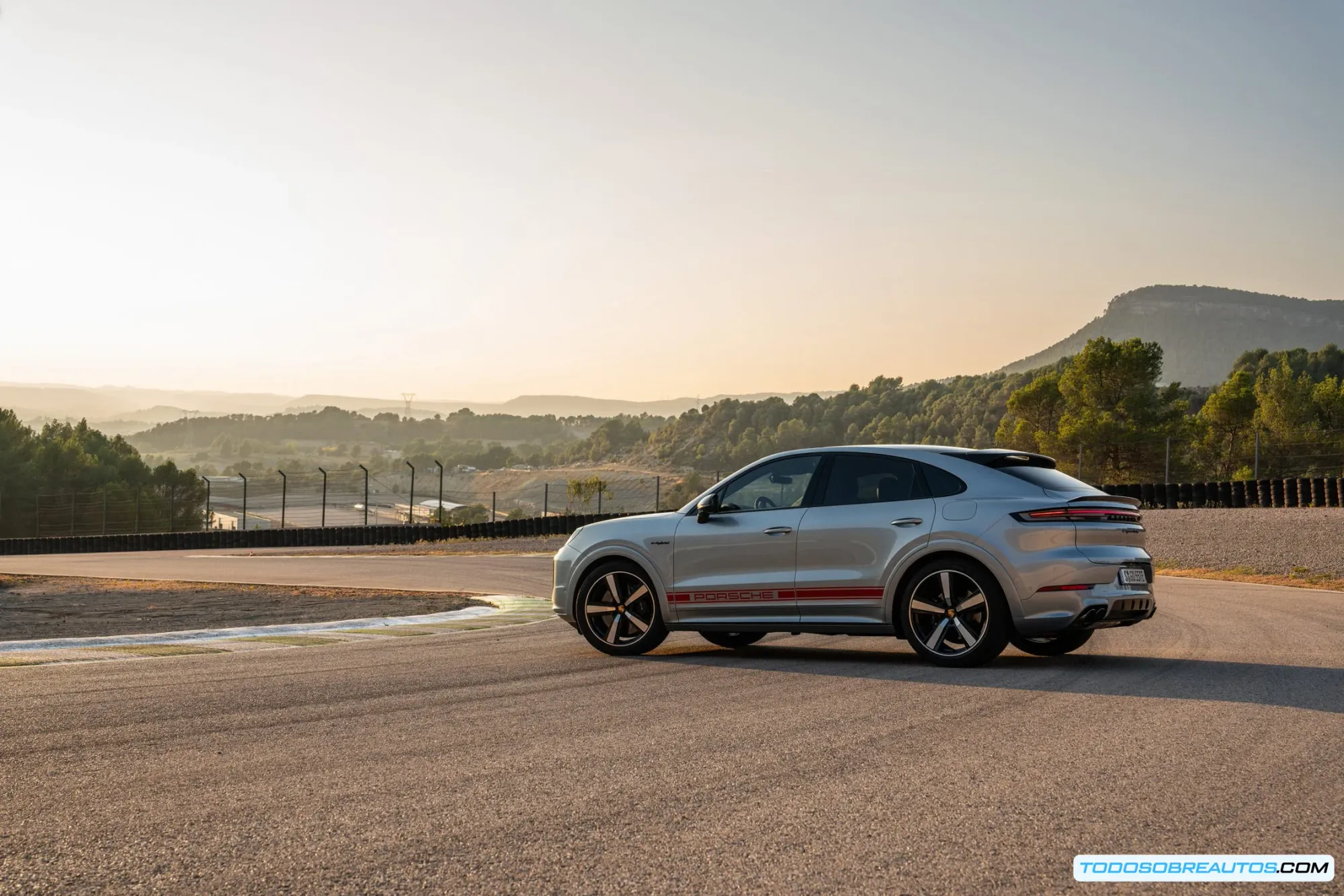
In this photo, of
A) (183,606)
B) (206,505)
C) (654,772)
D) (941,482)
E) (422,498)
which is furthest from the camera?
(422,498)

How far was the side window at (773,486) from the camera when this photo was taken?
10039 millimetres

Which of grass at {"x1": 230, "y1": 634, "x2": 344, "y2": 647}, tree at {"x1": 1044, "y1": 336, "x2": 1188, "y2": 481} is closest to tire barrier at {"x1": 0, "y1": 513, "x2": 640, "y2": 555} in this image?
grass at {"x1": 230, "y1": 634, "x2": 344, "y2": 647}

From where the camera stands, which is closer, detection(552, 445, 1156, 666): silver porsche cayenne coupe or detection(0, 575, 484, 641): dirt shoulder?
detection(552, 445, 1156, 666): silver porsche cayenne coupe

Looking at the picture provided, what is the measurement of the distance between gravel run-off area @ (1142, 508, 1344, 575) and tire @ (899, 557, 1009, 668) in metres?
16.4

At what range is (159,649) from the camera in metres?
10.7

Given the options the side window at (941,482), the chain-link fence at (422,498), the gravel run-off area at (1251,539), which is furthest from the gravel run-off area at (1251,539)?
the chain-link fence at (422,498)

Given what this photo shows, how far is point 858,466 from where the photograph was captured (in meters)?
9.88

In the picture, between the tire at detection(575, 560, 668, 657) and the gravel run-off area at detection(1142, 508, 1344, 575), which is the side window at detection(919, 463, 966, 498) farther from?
the gravel run-off area at detection(1142, 508, 1344, 575)

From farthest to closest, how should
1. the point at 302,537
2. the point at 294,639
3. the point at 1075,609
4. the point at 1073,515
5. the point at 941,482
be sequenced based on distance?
the point at 302,537
the point at 294,639
the point at 941,482
the point at 1073,515
the point at 1075,609

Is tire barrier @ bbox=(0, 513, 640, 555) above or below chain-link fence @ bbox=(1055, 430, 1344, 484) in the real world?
below

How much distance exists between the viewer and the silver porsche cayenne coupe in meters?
8.96

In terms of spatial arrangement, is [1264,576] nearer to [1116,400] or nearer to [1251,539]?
[1251,539]

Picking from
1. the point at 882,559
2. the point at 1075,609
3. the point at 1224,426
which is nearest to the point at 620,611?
the point at 882,559

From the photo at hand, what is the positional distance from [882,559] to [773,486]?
1202 millimetres
